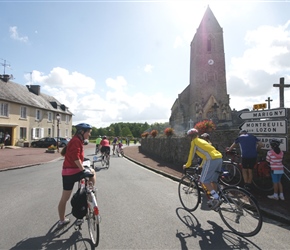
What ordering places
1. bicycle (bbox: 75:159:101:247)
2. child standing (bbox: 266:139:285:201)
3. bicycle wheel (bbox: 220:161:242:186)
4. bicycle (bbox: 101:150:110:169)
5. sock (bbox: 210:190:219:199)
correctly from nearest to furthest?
bicycle (bbox: 75:159:101:247), sock (bbox: 210:190:219:199), child standing (bbox: 266:139:285:201), bicycle wheel (bbox: 220:161:242:186), bicycle (bbox: 101:150:110:169)

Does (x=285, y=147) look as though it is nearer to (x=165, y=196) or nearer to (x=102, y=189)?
(x=165, y=196)

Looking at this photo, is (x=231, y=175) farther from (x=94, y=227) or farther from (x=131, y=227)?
(x=94, y=227)

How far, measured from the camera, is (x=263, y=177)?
737cm

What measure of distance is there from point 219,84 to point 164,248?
3799 cm

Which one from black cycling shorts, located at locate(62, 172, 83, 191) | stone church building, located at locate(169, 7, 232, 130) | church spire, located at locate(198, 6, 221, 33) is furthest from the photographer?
church spire, located at locate(198, 6, 221, 33)

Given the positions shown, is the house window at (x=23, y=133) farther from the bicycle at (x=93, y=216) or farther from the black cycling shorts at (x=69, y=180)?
the bicycle at (x=93, y=216)

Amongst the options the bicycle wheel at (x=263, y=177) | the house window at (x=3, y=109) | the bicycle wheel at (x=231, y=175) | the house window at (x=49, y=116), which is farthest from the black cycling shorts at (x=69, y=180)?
the house window at (x=49, y=116)

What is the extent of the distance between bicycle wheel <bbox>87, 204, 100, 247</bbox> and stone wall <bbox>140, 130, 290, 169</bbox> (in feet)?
19.9

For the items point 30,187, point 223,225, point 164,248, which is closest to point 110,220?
point 164,248

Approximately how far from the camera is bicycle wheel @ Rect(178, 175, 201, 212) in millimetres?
5602

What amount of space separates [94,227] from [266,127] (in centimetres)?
592

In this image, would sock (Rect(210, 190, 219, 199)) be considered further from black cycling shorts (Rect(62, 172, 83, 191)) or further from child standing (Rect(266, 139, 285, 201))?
black cycling shorts (Rect(62, 172, 83, 191))

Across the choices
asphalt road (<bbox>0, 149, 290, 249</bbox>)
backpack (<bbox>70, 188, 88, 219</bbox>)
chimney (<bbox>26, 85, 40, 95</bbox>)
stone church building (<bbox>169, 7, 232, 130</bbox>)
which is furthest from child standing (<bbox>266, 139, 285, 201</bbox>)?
chimney (<bbox>26, 85, 40, 95</bbox>)

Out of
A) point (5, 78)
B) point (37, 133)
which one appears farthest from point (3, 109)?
point (37, 133)
